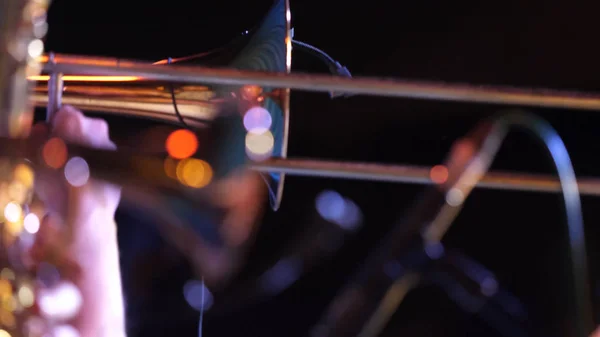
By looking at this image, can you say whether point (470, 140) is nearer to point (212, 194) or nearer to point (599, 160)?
point (212, 194)

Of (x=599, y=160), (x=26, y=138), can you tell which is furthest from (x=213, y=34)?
(x=599, y=160)

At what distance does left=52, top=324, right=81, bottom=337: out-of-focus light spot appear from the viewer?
98cm

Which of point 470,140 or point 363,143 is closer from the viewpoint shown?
point 470,140

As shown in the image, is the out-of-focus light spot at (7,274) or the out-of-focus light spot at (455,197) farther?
the out-of-focus light spot at (7,274)

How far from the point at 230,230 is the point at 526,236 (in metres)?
1.29

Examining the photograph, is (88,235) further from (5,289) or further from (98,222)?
(5,289)

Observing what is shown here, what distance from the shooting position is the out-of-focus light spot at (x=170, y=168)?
0.70 metres

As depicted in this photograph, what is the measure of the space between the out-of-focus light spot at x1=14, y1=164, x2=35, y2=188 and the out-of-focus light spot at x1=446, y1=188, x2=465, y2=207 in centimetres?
51

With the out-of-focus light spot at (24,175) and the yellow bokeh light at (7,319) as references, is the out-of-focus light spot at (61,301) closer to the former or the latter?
the yellow bokeh light at (7,319)

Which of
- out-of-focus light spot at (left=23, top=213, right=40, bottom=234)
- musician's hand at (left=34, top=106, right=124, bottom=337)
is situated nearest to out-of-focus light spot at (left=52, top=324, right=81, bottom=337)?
musician's hand at (left=34, top=106, right=124, bottom=337)

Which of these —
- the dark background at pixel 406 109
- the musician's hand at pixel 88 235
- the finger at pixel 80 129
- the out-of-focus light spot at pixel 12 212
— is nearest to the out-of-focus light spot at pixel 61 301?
the musician's hand at pixel 88 235

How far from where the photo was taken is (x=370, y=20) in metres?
1.65

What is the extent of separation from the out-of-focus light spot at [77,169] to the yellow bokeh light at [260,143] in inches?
11.3

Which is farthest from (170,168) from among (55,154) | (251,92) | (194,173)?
(251,92)
